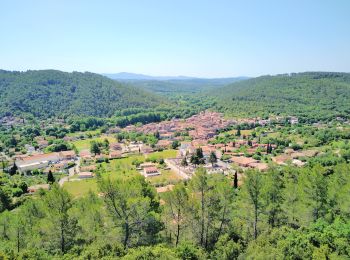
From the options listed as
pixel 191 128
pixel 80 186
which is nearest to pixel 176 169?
pixel 80 186

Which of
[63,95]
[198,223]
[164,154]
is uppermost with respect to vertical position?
[63,95]

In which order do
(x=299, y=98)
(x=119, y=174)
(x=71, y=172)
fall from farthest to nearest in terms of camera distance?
(x=299, y=98), (x=71, y=172), (x=119, y=174)

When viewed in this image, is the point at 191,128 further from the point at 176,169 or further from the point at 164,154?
the point at 176,169

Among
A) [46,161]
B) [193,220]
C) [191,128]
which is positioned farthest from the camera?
[191,128]

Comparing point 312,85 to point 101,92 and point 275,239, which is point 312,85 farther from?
point 275,239

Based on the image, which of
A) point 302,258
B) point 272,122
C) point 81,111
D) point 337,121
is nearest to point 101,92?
point 81,111

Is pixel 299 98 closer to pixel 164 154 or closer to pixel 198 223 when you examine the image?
pixel 164 154

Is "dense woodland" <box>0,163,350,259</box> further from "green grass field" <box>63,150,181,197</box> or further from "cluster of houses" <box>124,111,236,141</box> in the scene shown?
"cluster of houses" <box>124,111,236,141</box>

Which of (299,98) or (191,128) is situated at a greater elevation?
(299,98)

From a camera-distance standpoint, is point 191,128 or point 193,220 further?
point 191,128
